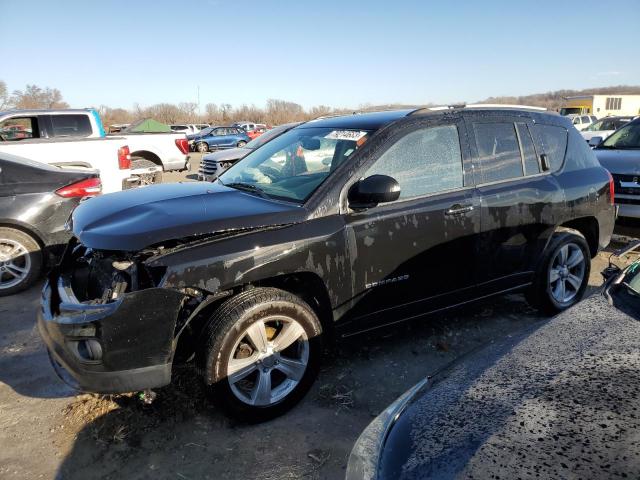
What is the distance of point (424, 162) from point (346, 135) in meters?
0.61

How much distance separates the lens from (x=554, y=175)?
4.17 m

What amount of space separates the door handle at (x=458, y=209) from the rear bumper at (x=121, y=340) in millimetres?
1996

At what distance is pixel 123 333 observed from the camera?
8.14ft

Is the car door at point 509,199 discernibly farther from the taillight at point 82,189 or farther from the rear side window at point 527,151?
the taillight at point 82,189

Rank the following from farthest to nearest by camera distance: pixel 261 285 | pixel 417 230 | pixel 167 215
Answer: pixel 417 230 < pixel 261 285 < pixel 167 215

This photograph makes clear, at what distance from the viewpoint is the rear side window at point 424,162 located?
3.33 metres

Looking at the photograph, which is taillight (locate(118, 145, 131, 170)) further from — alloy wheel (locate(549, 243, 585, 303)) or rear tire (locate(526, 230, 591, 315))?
alloy wheel (locate(549, 243, 585, 303))

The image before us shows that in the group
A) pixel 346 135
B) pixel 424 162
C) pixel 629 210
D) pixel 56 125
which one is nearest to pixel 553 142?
pixel 424 162

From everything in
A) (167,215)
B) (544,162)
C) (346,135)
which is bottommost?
(167,215)

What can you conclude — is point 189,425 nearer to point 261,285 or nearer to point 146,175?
point 261,285

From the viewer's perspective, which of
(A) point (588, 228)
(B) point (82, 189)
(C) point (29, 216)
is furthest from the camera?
(B) point (82, 189)

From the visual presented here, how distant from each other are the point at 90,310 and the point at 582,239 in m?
4.19

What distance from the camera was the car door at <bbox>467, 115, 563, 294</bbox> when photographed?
371cm

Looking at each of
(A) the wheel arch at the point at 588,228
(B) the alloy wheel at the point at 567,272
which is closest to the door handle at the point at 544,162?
(A) the wheel arch at the point at 588,228
